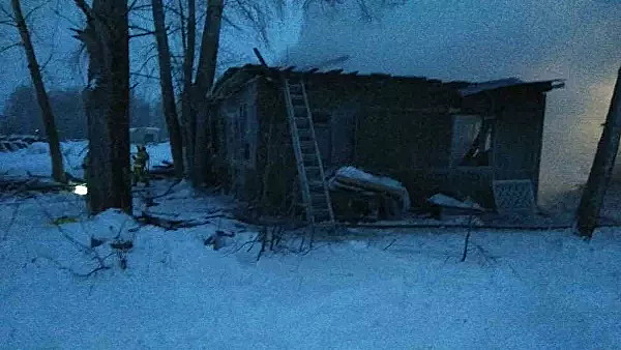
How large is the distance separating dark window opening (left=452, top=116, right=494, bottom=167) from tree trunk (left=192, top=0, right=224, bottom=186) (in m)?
8.10

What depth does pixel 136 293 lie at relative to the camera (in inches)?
184

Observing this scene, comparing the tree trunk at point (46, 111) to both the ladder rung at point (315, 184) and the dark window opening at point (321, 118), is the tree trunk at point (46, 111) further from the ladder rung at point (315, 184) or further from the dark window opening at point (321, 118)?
the ladder rung at point (315, 184)

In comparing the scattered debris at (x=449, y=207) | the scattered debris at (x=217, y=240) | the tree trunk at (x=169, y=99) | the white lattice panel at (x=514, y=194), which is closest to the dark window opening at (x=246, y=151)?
the scattered debris at (x=449, y=207)

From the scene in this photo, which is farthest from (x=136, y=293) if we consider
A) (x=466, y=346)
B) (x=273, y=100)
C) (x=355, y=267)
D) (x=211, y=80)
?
(x=211, y=80)

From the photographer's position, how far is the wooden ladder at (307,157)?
9.39 m

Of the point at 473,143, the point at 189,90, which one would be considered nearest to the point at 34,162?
the point at 189,90

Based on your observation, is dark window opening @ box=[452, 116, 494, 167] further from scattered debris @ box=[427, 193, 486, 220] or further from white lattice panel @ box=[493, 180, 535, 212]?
scattered debris @ box=[427, 193, 486, 220]

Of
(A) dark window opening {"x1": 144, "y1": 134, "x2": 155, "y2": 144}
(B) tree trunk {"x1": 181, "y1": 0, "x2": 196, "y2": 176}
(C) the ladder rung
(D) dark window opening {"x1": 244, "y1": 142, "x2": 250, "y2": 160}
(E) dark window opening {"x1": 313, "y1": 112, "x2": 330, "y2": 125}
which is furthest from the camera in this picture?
(A) dark window opening {"x1": 144, "y1": 134, "x2": 155, "y2": 144}

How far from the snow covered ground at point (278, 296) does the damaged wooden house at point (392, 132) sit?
14.9ft

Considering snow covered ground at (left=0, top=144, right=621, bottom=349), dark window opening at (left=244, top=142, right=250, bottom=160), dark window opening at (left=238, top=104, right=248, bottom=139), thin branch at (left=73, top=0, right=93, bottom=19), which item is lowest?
snow covered ground at (left=0, top=144, right=621, bottom=349)

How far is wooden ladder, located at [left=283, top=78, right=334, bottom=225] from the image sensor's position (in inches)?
370

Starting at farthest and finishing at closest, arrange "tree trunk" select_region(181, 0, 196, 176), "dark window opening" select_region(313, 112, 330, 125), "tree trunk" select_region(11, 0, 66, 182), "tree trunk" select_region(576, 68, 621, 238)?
"tree trunk" select_region(11, 0, 66, 182)
"tree trunk" select_region(181, 0, 196, 176)
"dark window opening" select_region(313, 112, 330, 125)
"tree trunk" select_region(576, 68, 621, 238)

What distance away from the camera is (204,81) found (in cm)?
1620

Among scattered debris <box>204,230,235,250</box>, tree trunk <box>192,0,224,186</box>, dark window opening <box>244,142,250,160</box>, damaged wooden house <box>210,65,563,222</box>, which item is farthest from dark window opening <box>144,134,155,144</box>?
scattered debris <box>204,230,235,250</box>
